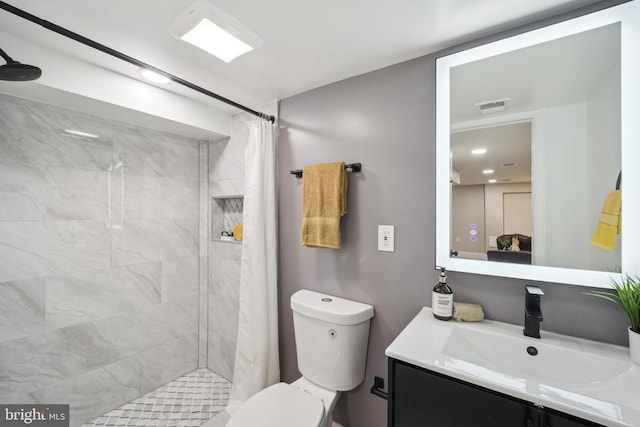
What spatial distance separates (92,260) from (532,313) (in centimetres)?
246

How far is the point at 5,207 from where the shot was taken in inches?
58.2

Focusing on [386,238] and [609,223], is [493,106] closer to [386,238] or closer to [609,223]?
[609,223]

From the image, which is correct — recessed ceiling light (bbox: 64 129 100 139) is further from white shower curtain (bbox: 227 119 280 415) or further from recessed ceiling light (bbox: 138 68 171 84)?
white shower curtain (bbox: 227 119 280 415)

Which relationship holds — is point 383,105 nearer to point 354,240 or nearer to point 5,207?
point 354,240

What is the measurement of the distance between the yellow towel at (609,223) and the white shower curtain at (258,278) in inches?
65.3

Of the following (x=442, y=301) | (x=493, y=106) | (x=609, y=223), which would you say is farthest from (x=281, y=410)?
(x=493, y=106)

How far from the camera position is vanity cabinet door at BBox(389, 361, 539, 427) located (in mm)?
819

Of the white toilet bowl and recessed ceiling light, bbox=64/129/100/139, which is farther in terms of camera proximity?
recessed ceiling light, bbox=64/129/100/139

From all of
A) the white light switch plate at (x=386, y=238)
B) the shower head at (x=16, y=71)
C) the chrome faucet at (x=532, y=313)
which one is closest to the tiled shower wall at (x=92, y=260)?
the shower head at (x=16, y=71)

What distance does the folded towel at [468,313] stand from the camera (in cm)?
123

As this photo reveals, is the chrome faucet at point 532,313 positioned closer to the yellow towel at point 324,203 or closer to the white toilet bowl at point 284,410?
the yellow towel at point 324,203

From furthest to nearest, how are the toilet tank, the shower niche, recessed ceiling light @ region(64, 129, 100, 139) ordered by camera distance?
the shower niche → recessed ceiling light @ region(64, 129, 100, 139) → the toilet tank

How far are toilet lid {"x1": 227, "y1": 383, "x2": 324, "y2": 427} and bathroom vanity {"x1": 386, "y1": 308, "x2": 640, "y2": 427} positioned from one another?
0.44m

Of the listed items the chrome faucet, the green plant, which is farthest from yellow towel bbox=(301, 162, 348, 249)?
the green plant
